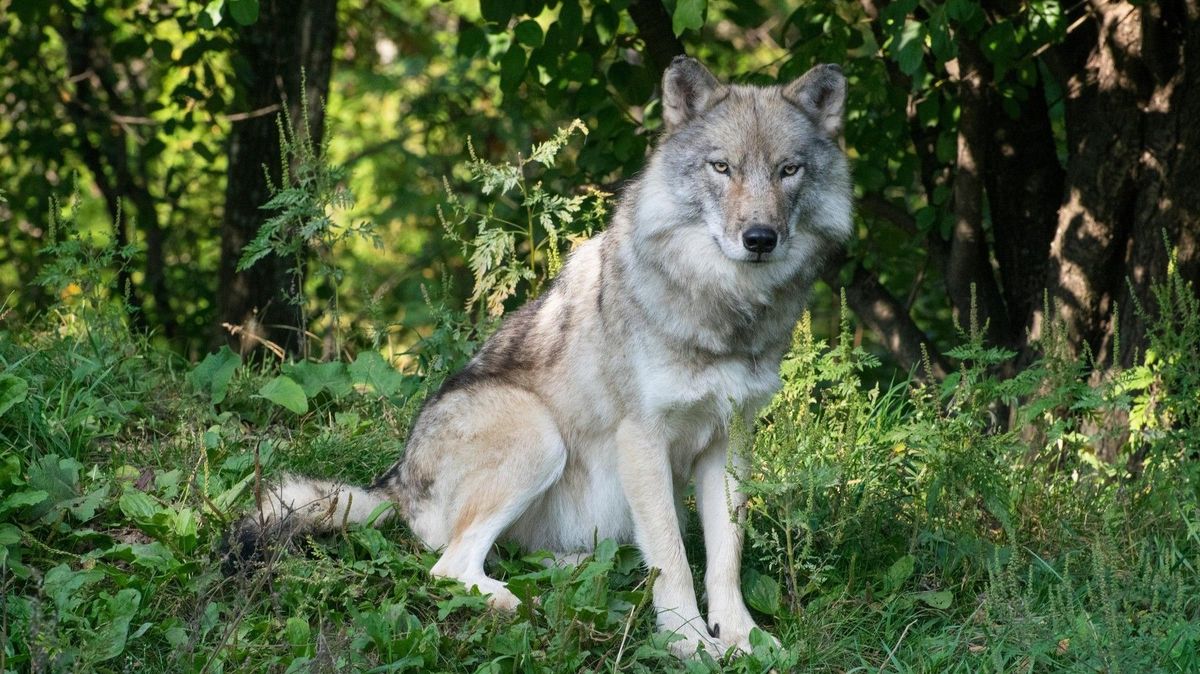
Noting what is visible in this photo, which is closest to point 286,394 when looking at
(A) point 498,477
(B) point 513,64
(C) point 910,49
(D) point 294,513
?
(D) point 294,513

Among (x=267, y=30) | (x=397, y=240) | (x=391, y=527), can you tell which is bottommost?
(x=397, y=240)

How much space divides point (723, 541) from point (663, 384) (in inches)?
24.1

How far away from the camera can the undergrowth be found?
382cm

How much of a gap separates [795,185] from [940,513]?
1.42 m

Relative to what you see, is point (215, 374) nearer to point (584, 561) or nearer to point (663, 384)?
point (584, 561)

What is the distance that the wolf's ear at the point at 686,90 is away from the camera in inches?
179

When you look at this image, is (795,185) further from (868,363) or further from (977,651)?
(977,651)

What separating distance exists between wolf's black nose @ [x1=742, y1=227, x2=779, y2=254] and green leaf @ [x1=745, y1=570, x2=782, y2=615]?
117cm

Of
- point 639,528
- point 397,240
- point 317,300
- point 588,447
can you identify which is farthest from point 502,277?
point 397,240

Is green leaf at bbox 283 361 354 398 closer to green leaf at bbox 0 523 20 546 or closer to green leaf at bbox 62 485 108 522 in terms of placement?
green leaf at bbox 62 485 108 522

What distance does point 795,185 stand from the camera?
440cm

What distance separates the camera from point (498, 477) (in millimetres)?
4555

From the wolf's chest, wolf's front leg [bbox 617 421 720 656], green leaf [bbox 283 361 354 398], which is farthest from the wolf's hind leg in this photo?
green leaf [bbox 283 361 354 398]

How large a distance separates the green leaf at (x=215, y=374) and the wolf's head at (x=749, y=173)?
2219mm
